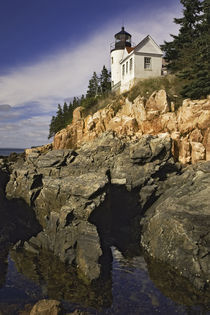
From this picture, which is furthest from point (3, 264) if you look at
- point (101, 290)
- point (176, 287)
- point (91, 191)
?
point (176, 287)

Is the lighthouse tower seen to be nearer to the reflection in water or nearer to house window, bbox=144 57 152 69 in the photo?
house window, bbox=144 57 152 69

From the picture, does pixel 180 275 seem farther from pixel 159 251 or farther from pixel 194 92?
pixel 194 92

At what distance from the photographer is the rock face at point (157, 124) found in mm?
28609

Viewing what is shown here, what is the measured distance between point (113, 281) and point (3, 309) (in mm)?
6820

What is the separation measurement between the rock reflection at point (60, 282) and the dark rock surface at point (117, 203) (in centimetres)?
70

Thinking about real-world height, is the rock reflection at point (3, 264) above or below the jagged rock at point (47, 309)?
below

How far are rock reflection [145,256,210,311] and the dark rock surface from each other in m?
0.52

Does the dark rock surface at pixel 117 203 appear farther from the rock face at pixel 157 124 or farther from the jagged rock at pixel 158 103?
the jagged rock at pixel 158 103

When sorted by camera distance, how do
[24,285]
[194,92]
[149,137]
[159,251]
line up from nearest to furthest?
[24,285]
[159,251]
[149,137]
[194,92]

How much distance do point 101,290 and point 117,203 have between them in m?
12.4

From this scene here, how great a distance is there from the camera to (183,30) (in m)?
45.3

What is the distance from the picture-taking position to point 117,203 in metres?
26.2

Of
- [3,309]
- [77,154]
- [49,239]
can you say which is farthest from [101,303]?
[77,154]

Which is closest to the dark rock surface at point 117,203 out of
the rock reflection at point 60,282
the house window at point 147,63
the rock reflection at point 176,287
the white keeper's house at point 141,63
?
the rock reflection at point 176,287
